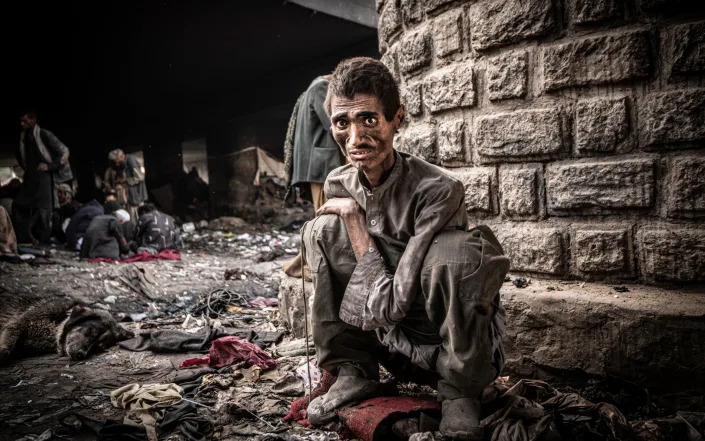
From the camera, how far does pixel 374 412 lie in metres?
2.10

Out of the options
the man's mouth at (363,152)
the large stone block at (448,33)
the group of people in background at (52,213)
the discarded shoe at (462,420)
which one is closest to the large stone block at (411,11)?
the large stone block at (448,33)

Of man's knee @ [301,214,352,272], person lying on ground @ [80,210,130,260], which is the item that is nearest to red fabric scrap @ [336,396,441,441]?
man's knee @ [301,214,352,272]

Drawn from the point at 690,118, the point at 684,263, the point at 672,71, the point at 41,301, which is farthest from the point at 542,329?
the point at 41,301

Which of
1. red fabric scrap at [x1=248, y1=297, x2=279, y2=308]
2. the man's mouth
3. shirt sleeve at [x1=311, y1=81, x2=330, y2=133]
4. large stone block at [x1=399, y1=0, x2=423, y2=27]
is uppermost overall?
large stone block at [x1=399, y1=0, x2=423, y2=27]

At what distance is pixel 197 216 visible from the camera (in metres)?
17.0

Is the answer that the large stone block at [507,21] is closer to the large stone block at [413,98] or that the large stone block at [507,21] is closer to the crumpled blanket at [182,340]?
the large stone block at [413,98]

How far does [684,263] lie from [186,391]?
2.66m

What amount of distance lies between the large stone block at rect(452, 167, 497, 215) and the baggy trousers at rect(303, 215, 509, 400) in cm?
85

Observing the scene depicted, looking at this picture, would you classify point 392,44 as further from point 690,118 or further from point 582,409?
point 582,409

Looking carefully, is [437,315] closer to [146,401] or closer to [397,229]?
[397,229]

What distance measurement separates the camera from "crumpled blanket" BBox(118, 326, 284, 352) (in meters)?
3.66

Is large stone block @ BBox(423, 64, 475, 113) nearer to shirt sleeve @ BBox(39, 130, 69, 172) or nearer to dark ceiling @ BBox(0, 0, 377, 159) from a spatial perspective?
dark ceiling @ BBox(0, 0, 377, 159)

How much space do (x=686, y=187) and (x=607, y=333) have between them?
782 millimetres

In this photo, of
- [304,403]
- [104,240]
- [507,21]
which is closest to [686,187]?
[507,21]
